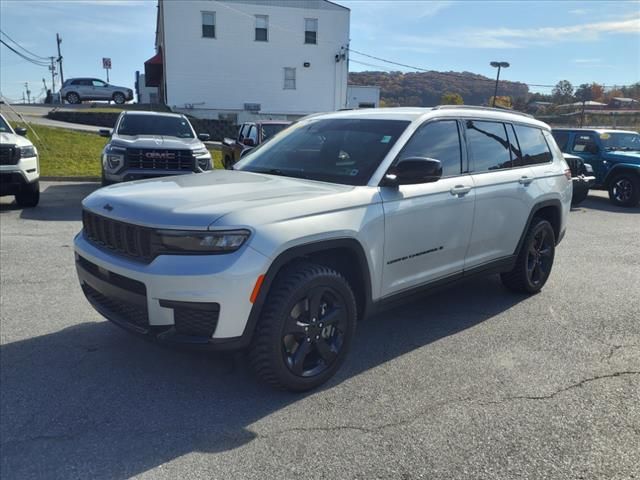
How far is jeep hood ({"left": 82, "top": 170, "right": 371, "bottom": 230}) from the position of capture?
3045 mm

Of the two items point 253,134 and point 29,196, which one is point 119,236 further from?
point 253,134

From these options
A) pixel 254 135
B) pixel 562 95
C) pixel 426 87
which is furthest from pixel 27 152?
pixel 562 95

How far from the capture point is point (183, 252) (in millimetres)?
3029

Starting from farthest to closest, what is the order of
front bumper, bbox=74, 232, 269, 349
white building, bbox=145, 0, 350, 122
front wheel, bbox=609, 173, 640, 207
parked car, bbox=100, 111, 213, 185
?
1. white building, bbox=145, 0, 350, 122
2. front wheel, bbox=609, 173, 640, 207
3. parked car, bbox=100, 111, 213, 185
4. front bumper, bbox=74, 232, 269, 349

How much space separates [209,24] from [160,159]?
82.6 ft

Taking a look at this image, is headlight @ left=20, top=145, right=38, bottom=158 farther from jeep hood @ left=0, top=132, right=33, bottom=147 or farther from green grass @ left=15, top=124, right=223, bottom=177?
green grass @ left=15, top=124, right=223, bottom=177

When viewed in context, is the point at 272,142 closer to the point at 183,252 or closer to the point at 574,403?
the point at 183,252

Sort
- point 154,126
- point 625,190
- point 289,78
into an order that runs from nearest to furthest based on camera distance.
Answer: point 154,126
point 625,190
point 289,78

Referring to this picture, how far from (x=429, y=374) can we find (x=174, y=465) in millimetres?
1869

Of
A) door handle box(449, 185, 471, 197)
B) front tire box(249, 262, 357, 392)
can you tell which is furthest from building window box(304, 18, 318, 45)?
front tire box(249, 262, 357, 392)

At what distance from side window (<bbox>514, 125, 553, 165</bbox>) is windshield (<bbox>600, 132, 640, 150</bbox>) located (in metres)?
8.85

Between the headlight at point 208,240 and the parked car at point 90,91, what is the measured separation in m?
35.1

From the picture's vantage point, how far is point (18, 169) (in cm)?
910

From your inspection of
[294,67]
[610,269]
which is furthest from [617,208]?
[294,67]
